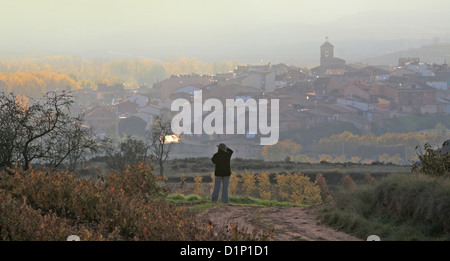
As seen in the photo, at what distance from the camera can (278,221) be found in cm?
866

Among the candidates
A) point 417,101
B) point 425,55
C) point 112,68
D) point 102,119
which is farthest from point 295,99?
point 425,55

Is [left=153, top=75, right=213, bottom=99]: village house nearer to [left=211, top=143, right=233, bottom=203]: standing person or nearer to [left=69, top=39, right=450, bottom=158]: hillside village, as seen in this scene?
[left=69, top=39, right=450, bottom=158]: hillside village

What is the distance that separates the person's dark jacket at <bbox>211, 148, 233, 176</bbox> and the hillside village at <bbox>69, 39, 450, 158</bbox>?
61.3m

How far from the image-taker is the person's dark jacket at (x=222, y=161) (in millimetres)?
10875

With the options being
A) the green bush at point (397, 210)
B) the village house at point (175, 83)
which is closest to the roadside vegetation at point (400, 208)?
the green bush at point (397, 210)

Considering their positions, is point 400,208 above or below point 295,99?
above

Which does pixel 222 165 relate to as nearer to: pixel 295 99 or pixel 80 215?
A: pixel 80 215

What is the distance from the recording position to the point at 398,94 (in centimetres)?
9975

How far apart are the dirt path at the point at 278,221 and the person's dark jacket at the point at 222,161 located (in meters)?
0.83

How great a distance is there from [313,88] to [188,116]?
26.6 m

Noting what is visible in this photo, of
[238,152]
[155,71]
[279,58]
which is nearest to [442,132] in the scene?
[238,152]

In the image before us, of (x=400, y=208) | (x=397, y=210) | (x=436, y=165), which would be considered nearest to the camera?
(x=400, y=208)

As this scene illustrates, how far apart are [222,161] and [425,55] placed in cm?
17426

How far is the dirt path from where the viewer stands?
24.5 ft
